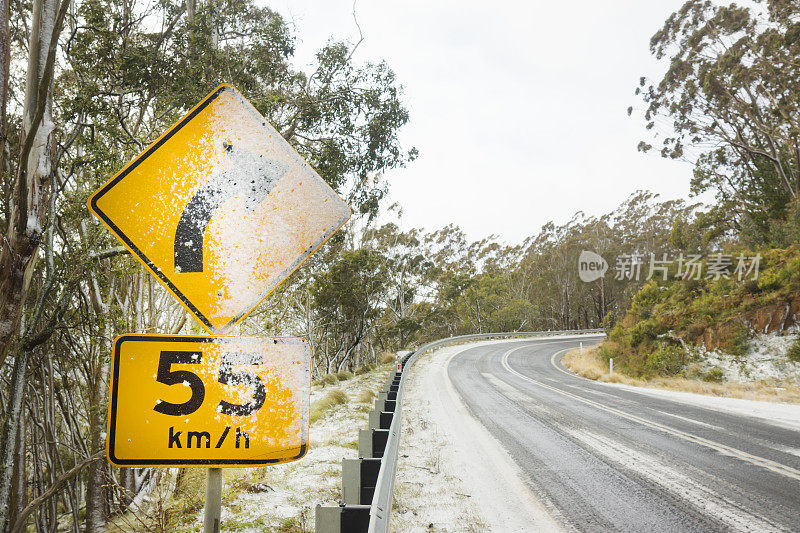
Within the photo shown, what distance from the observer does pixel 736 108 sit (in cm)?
2322

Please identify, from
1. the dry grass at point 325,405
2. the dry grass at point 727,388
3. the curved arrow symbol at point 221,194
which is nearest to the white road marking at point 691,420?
the dry grass at point 727,388

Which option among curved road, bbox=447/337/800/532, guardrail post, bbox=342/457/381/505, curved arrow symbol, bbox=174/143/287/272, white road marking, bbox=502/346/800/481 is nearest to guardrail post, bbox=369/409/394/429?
curved road, bbox=447/337/800/532

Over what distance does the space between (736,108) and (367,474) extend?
93.4ft

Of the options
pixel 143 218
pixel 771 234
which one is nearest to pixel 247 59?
pixel 143 218

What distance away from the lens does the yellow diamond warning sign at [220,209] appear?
176 cm

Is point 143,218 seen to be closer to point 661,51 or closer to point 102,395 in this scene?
point 102,395

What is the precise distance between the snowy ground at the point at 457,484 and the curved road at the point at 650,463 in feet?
0.76

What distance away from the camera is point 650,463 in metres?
5.38

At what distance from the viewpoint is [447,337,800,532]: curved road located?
3898 millimetres

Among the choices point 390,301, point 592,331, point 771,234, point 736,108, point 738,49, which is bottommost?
point 592,331

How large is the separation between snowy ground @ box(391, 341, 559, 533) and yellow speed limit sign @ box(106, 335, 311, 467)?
2598 millimetres

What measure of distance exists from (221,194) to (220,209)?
6cm

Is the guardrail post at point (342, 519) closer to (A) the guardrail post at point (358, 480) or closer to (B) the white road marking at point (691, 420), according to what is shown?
(A) the guardrail post at point (358, 480)

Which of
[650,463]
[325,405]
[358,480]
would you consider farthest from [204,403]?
[325,405]
